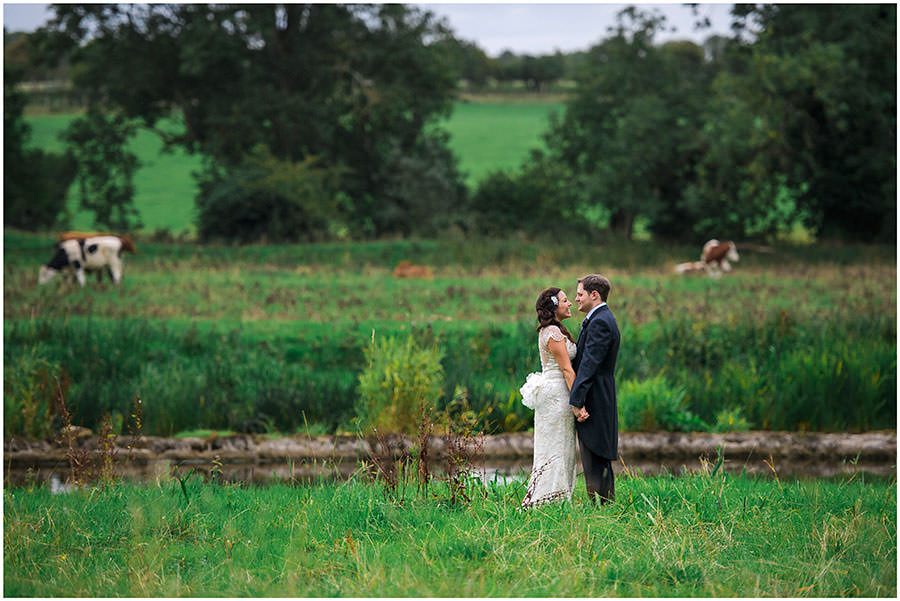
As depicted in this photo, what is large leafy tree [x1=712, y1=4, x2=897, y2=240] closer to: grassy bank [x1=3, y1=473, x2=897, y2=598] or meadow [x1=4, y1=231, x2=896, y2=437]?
meadow [x1=4, y1=231, x2=896, y2=437]

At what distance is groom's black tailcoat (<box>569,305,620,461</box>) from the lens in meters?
6.90

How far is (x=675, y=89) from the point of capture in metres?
37.1

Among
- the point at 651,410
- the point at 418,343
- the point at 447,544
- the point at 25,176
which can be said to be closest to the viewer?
the point at 447,544

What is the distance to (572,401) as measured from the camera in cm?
694

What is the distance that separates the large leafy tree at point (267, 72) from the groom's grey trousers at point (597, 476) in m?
29.9

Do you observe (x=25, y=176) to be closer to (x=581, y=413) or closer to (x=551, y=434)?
(x=551, y=434)

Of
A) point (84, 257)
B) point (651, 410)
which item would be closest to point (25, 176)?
point (84, 257)

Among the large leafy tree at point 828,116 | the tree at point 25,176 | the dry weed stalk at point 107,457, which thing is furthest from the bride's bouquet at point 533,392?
the tree at point 25,176

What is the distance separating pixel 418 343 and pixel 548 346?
20.6 ft

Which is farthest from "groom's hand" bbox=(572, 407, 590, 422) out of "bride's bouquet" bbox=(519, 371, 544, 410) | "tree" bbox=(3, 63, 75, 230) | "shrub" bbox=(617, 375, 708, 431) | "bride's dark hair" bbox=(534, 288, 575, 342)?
"tree" bbox=(3, 63, 75, 230)

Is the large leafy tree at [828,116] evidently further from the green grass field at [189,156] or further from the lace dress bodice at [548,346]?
the lace dress bodice at [548,346]

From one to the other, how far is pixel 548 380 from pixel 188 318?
1057 centimetres

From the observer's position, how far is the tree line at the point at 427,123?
102ft

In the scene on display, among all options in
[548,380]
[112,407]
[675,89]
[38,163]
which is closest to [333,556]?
[548,380]
